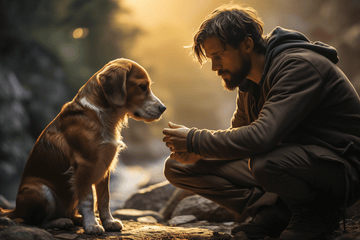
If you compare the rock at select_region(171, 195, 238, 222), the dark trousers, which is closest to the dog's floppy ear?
the dark trousers

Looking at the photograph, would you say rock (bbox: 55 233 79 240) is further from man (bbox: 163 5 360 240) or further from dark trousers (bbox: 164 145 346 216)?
dark trousers (bbox: 164 145 346 216)

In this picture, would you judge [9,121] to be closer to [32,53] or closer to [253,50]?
[32,53]

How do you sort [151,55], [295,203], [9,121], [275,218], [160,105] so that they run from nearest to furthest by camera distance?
[295,203], [275,218], [160,105], [9,121], [151,55]

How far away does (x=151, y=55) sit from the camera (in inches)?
233

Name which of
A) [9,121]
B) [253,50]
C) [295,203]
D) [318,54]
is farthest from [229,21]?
[9,121]

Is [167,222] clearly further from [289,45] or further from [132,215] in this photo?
[289,45]

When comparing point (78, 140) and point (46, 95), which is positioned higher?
point (46, 95)

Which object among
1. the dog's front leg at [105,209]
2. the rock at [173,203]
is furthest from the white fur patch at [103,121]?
the rock at [173,203]

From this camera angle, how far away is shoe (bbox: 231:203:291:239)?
2.04 metres

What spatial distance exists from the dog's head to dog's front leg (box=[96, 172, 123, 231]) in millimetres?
665

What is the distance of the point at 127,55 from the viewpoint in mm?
5898

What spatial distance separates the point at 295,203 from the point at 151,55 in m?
4.73

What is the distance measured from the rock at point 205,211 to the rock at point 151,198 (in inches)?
34.9

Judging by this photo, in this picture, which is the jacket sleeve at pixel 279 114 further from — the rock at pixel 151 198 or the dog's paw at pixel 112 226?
the rock at pixel 151 198
